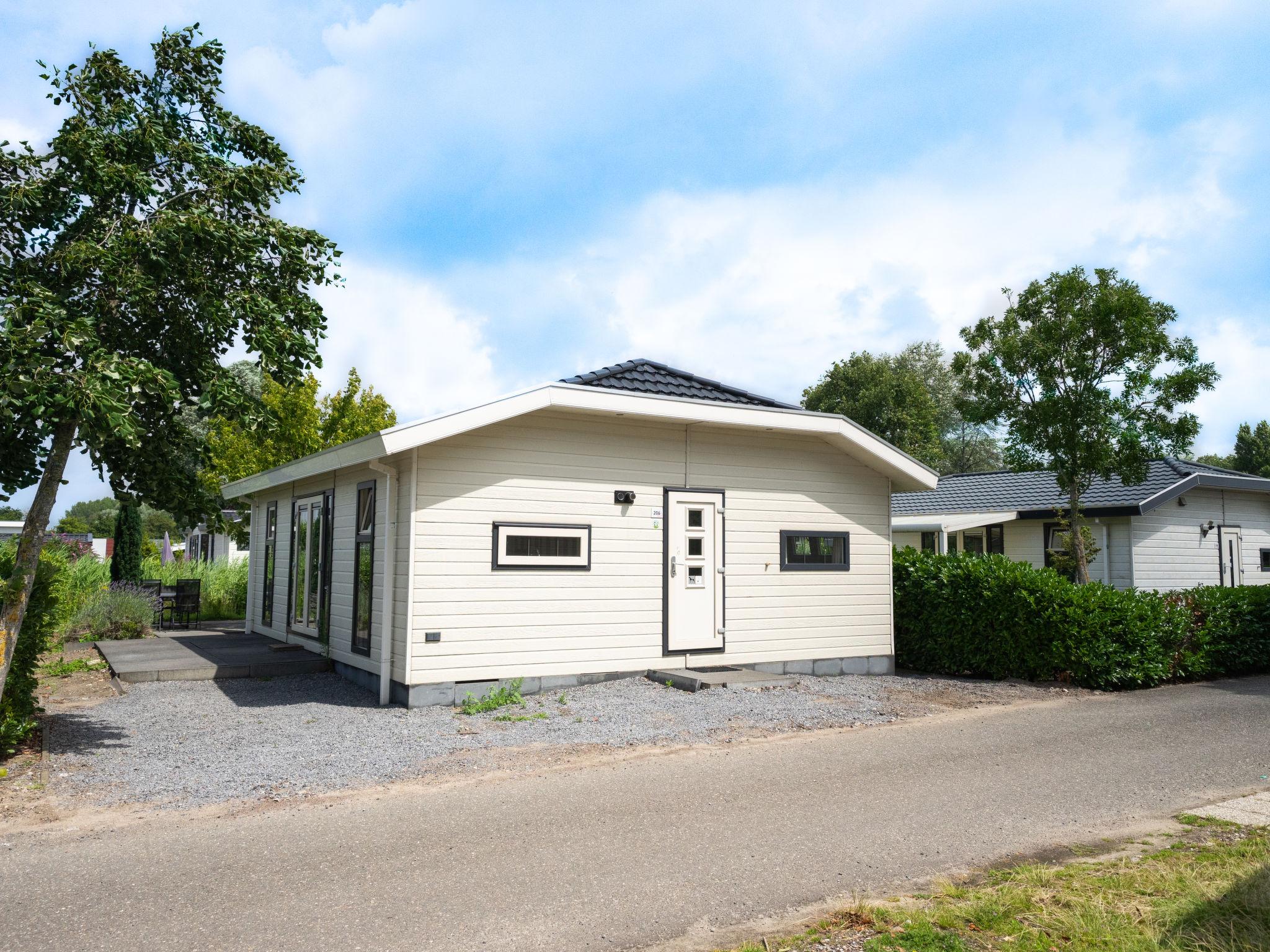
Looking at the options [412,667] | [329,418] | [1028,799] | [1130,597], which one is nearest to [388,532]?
[412,667]

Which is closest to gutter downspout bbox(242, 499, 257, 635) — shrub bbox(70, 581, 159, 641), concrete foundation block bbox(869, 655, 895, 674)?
shrub bbox(70, 581, 159, 641)

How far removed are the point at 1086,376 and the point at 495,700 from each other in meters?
12.3

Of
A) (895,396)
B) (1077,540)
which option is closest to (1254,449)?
(895,396)

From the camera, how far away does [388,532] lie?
9680 millimetres

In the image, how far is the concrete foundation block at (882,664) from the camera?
40.7 ft

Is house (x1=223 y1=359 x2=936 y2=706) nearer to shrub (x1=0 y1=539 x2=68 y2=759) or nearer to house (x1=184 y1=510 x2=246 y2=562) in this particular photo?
shrub (x1=0 y1=539 x2=68 y2=759)

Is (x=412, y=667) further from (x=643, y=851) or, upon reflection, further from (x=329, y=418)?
(x=329, y=418)

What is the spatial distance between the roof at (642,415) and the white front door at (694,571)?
1.10m

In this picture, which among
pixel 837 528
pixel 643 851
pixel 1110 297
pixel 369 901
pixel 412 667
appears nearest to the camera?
pixel 369 901

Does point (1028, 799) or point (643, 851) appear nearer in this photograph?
point (643, 851)

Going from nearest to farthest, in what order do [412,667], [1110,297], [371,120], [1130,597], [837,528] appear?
[412,667], [371,120], [1130,597], [837,528], [1110,297]

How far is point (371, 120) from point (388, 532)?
478cm

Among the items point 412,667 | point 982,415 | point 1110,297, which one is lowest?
point 412,667

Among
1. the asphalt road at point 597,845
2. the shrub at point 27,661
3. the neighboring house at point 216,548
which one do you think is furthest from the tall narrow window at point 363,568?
the neighboring house at point 216,548
